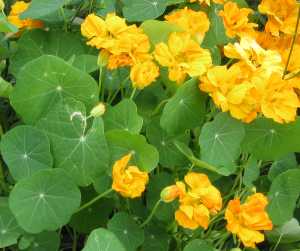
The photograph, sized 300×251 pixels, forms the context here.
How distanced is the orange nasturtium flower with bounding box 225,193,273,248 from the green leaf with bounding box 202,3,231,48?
0.48 meters

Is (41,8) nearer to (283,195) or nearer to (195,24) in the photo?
(195,24)

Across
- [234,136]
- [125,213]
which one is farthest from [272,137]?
[125,213]

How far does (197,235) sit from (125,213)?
0.18m

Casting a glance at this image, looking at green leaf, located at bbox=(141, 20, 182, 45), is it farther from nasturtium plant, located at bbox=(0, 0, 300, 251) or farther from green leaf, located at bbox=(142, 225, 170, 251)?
green leaf, located at bbox=(142, 225, 170, 251)

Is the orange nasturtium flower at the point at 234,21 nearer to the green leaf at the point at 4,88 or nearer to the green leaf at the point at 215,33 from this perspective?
the green leaf at the point at 215,33

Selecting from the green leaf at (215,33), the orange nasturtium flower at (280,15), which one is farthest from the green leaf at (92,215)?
the orange nasturtium flower at (280,15)

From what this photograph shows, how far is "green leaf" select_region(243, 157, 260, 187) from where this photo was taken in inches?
54.4

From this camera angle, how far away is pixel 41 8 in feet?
4.74

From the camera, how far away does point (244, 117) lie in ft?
4.08

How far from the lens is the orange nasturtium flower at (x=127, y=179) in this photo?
112 cm

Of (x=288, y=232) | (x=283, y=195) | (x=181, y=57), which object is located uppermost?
(x=181, y=57)

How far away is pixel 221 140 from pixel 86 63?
340mm

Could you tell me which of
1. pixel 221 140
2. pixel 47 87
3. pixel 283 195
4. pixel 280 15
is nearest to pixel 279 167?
pixel 283 195

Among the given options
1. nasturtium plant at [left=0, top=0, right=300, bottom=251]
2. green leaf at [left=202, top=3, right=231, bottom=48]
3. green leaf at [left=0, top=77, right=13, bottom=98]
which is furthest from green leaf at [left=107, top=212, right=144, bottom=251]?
green leaf at [left=202, top=3, right=231, bottom=48]
